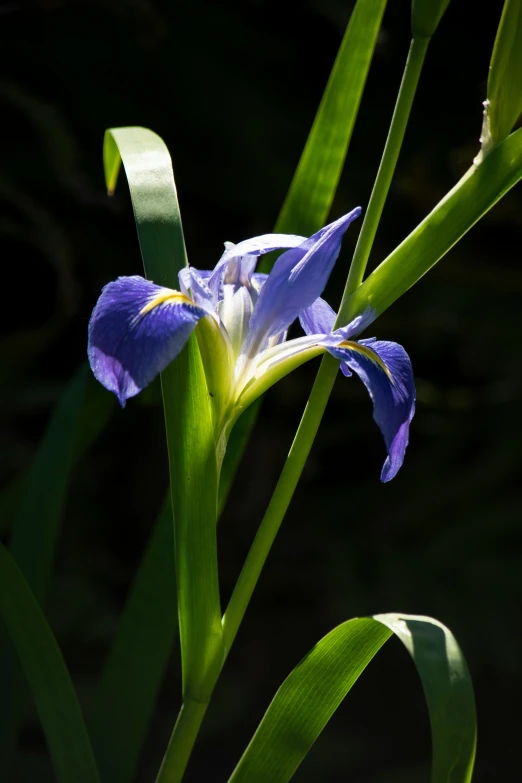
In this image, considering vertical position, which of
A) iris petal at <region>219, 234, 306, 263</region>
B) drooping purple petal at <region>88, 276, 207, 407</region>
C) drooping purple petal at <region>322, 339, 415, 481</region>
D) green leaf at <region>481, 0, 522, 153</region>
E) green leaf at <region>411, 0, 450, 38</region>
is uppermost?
green leaf at <region>411, 0, 450, 38</region>

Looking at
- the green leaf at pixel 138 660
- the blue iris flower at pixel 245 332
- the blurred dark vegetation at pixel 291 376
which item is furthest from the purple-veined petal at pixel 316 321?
the blurred dark vegetation at pixel 291 376

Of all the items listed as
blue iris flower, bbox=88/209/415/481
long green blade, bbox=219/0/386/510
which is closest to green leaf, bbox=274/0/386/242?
long green blade, bbox=219/0/386/510

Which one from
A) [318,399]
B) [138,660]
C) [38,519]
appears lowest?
[138,660]

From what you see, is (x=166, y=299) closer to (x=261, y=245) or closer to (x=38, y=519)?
(x=261, y=245)

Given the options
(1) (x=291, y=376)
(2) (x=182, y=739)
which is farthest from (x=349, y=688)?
(1) (x=291, y=376)

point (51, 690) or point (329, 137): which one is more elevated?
point (329, 137)

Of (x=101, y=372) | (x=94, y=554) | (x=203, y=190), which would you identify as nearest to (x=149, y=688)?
(x=101, y=372)

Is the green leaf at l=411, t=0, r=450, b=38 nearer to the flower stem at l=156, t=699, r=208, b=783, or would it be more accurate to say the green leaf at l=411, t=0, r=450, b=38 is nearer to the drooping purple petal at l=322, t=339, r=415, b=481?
the drooping purple petal at l=322, t=339, r=415, b=481
